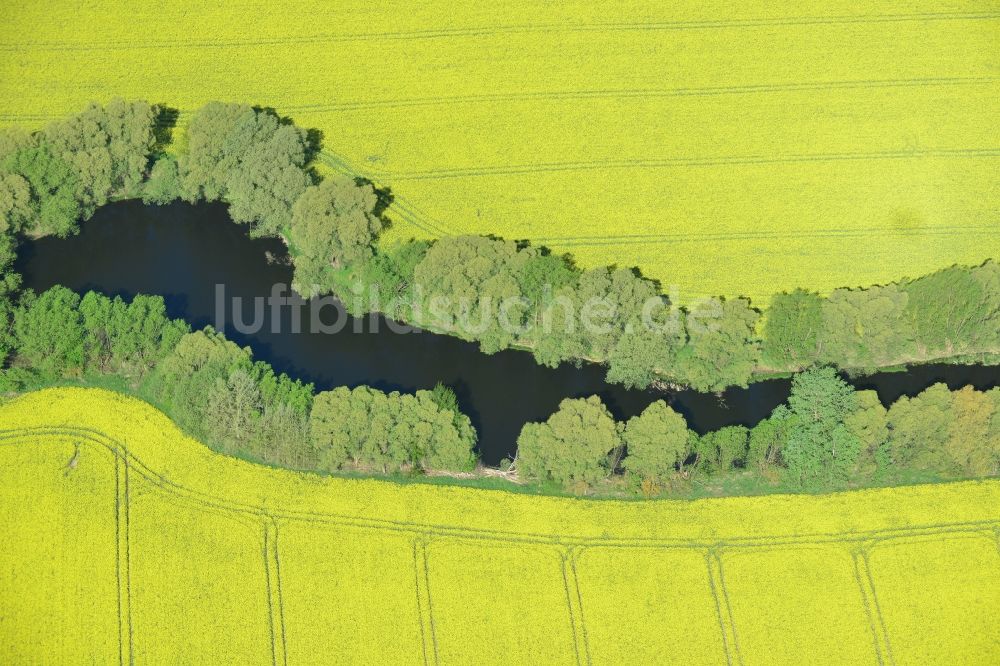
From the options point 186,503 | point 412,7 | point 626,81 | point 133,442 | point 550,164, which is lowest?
point 186,503

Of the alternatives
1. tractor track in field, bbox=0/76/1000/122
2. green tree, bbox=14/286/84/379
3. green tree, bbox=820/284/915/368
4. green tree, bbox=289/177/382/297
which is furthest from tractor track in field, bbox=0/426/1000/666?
tractor track in field, bbox=0/76/1000/122

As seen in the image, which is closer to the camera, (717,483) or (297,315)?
(717,483)

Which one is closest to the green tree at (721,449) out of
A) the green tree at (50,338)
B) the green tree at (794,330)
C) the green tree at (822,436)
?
the green tree at (822,436)

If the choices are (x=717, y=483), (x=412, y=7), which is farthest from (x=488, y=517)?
(x=412, y=7)

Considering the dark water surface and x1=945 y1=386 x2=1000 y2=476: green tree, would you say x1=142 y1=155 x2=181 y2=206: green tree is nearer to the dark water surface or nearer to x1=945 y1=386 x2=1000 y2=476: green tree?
the dark water surface

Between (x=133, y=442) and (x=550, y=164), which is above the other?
(x=550, y=164)

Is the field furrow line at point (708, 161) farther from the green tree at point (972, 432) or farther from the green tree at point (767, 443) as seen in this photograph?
the green tree at point (767, 443)

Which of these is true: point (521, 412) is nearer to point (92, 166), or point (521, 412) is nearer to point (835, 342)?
point (835, 342)
